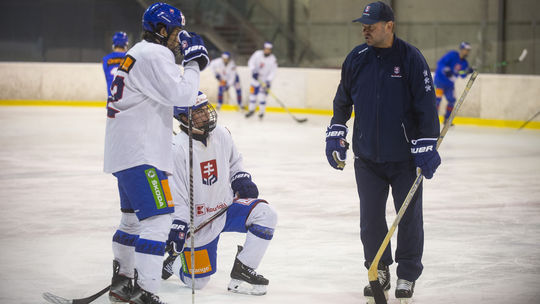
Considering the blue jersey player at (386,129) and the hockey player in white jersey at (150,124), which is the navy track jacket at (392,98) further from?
the hockey player in white jersey at (150,124)

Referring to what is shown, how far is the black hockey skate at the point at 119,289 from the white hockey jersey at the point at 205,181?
1.28 ft

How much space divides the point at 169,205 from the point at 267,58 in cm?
1194

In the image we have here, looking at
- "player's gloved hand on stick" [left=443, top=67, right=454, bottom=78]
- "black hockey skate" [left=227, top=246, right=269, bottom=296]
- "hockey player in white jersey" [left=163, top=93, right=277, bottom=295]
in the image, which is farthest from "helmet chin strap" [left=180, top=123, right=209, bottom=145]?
"player's gloved hand on stick" [left=443, top=67, right=454, bottom=78]

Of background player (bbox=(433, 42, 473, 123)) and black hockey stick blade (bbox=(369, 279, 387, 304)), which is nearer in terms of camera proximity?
black hockey stick blade (bbox=(369, 279, 387, 304))

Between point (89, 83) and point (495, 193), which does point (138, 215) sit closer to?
point (495, 193)

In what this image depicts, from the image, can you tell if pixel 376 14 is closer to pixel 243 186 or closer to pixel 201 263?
pixel 243 186

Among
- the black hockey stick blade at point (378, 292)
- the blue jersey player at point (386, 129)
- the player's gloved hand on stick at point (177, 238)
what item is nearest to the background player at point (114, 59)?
the player's gloved hand on stick at point (177, 238)

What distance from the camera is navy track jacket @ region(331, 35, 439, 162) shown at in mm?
3711

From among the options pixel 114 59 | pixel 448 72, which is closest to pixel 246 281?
pixel 114 59

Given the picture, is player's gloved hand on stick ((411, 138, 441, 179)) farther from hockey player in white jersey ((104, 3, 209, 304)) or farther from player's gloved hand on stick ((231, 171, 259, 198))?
hockey player in white jersey ((104, 3, 209, 304))

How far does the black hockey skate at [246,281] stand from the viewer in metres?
4.11

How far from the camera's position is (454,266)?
15.4ft

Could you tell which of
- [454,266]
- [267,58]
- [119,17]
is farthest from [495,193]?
[119,17]

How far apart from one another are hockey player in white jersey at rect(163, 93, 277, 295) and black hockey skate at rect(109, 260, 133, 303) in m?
0.32
